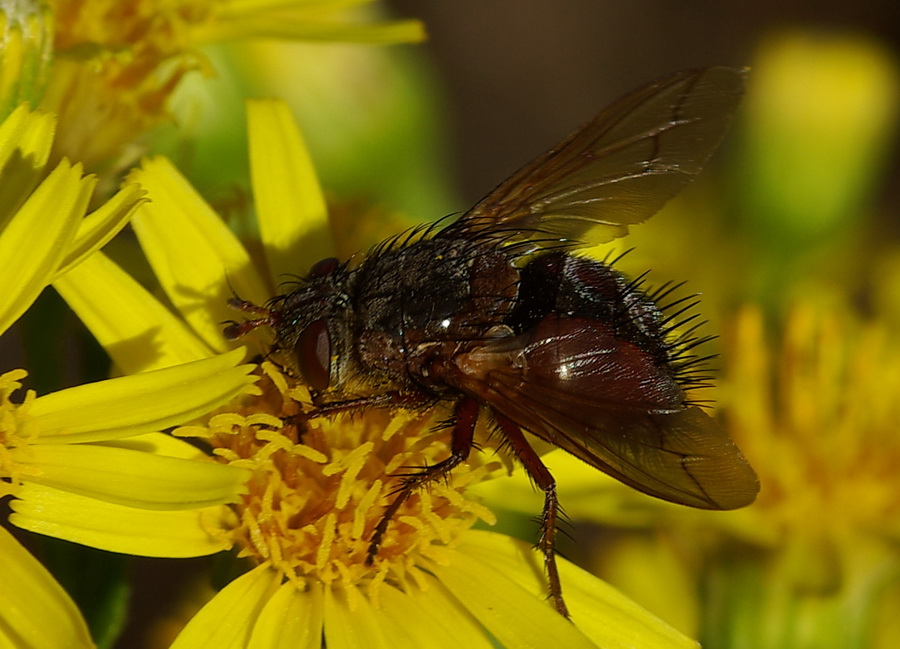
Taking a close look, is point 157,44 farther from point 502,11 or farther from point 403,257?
point 502,11

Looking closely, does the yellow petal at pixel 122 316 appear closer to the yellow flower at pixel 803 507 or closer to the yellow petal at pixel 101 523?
the yellow petal at pixel 101 523

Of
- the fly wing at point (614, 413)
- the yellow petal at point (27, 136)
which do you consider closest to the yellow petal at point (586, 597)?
the fly wing at point (614, 413)

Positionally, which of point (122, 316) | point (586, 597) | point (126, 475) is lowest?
point (586, 597)

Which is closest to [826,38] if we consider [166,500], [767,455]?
[767,455]

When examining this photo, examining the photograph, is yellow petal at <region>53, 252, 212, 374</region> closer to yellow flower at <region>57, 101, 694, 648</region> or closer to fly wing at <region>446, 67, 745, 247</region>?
yellow flower at <region>57, 101, 694, 648</region>

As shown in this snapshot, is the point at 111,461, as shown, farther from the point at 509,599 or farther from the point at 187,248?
the point at 509,599

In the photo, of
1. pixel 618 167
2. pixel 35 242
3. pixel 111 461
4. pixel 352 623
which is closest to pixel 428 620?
pixel 352 623

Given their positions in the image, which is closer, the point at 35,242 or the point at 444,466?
the point at 35,242
